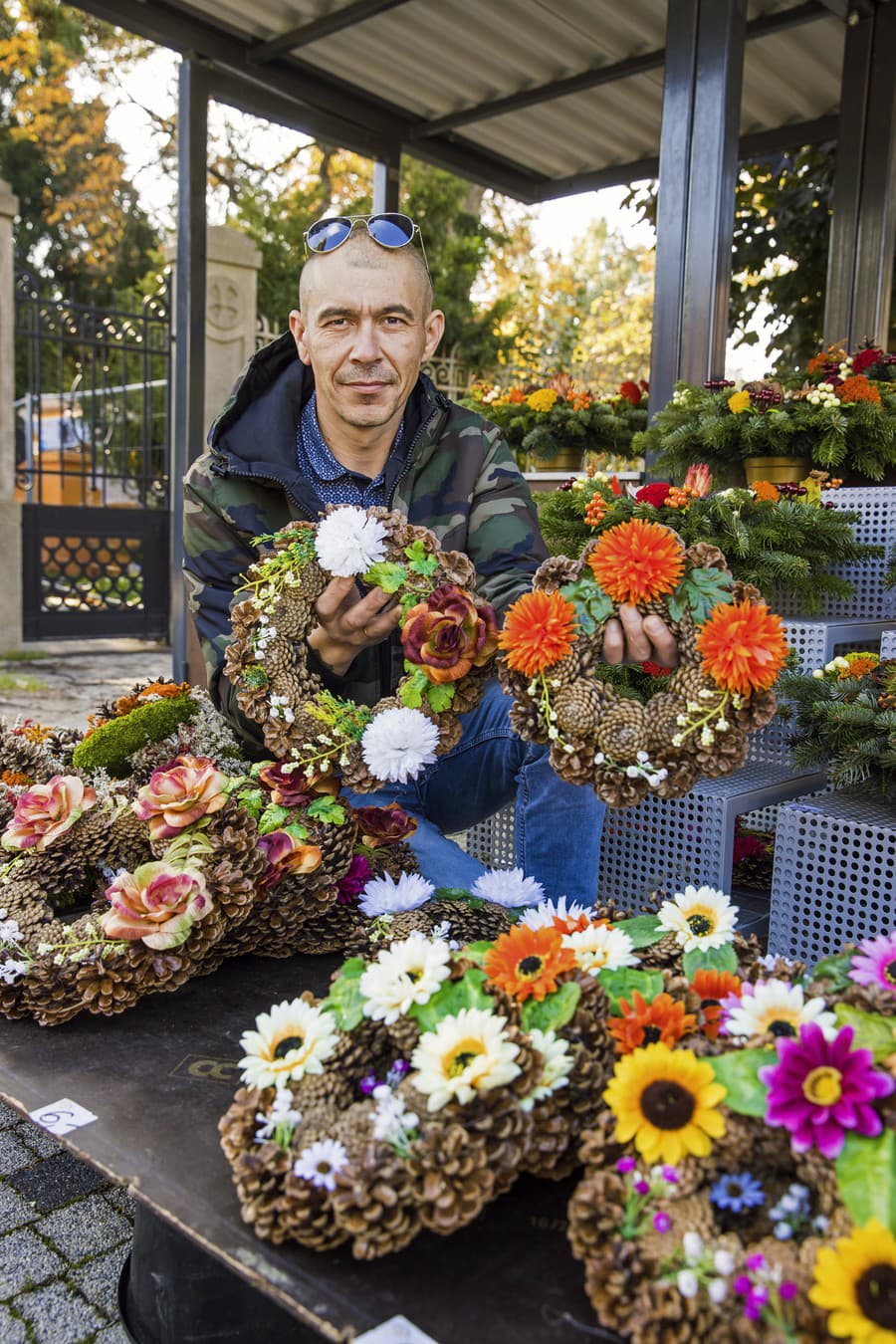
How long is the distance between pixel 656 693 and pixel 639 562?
20cm

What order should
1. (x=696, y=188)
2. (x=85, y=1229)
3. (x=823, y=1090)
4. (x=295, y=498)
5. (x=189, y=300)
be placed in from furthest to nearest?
(x=189, y=300)
(x=696, y=188)
(x=295, y=498)
(x=85, y=1229)
(x=823, y=1090)

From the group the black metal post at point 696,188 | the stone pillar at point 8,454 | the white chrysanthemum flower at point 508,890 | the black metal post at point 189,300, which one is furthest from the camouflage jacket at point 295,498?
the stone pillar at point 8,454

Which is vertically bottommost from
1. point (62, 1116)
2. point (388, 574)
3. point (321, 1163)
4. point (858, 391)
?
point (62, 1116)

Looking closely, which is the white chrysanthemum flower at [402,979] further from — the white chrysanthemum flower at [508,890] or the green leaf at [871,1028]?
the white chrysanthemum flower at [508,890]

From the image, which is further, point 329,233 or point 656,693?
point 329,233

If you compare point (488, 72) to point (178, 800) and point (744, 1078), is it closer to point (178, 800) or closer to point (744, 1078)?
point (178, 800)

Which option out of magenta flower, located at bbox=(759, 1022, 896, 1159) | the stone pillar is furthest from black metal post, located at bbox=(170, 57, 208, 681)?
magenta flower, located at bbox=(759, 1022, 896, 1159)

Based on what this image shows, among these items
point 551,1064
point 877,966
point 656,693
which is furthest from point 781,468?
point 551,1064

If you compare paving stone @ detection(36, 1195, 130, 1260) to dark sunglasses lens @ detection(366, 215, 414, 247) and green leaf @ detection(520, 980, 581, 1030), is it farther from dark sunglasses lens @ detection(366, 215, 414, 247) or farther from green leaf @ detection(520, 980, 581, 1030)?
dark sunglasses lens @ detection(366, 215, 414, 247)

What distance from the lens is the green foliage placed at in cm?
307

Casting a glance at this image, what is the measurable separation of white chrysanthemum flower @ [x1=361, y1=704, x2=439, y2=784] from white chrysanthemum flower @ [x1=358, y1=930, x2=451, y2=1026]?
44 centimetres

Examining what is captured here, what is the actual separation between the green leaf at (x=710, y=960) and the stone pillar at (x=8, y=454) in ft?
28.7

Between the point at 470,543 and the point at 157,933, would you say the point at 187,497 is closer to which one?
the point at 470,543

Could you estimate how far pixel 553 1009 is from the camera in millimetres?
1256
